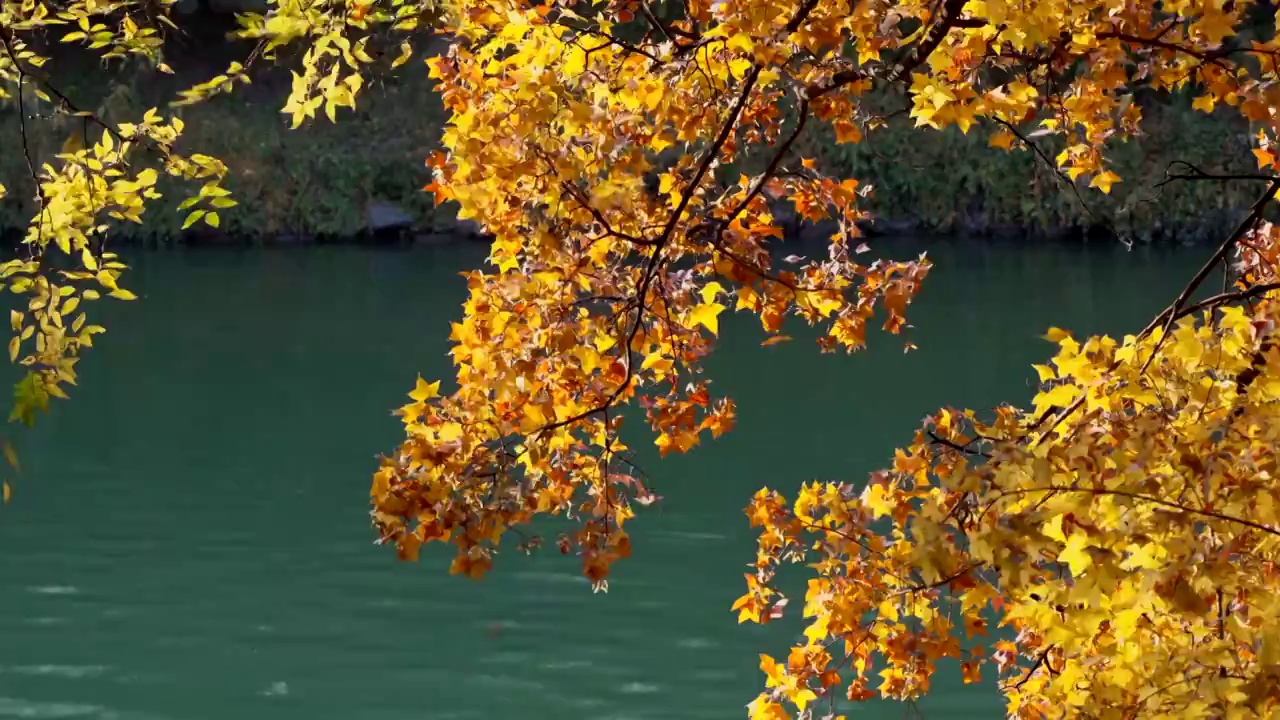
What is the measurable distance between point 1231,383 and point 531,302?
115 centimetres

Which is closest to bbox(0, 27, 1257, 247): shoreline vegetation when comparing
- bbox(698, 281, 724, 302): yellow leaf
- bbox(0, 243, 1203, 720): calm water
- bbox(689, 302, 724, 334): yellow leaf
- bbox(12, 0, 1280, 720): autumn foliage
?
bbox(0, 243, 1203, 720): calm water

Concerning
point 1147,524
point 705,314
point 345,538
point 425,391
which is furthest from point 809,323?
point 345,538

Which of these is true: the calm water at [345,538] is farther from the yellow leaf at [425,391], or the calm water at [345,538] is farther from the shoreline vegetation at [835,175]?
the shoreline vegetation at [835,175]

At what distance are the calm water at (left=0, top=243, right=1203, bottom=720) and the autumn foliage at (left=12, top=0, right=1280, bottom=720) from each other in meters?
3.13

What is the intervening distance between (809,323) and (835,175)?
19.5 metres

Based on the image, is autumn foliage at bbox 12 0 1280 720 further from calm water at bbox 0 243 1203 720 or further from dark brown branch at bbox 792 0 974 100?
calm water at bbox 0 243 1203 720

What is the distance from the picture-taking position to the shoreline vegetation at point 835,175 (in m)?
21.6

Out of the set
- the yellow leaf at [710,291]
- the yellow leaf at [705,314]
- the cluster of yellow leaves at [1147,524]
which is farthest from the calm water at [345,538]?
the cluster of yellow leaves at [1147,524]

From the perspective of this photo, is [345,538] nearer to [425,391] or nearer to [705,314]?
[425,391]

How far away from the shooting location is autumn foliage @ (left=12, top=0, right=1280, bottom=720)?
2.21 meters

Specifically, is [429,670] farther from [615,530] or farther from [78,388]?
[78,388]

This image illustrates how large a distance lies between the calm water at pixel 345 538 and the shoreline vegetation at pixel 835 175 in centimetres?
499

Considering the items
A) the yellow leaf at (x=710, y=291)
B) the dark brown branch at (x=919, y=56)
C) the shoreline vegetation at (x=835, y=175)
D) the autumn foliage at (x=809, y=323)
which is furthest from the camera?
the shoreline vegetation at (x=835, y=175)

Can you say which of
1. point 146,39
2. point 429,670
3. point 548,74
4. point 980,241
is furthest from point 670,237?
point 980,241
